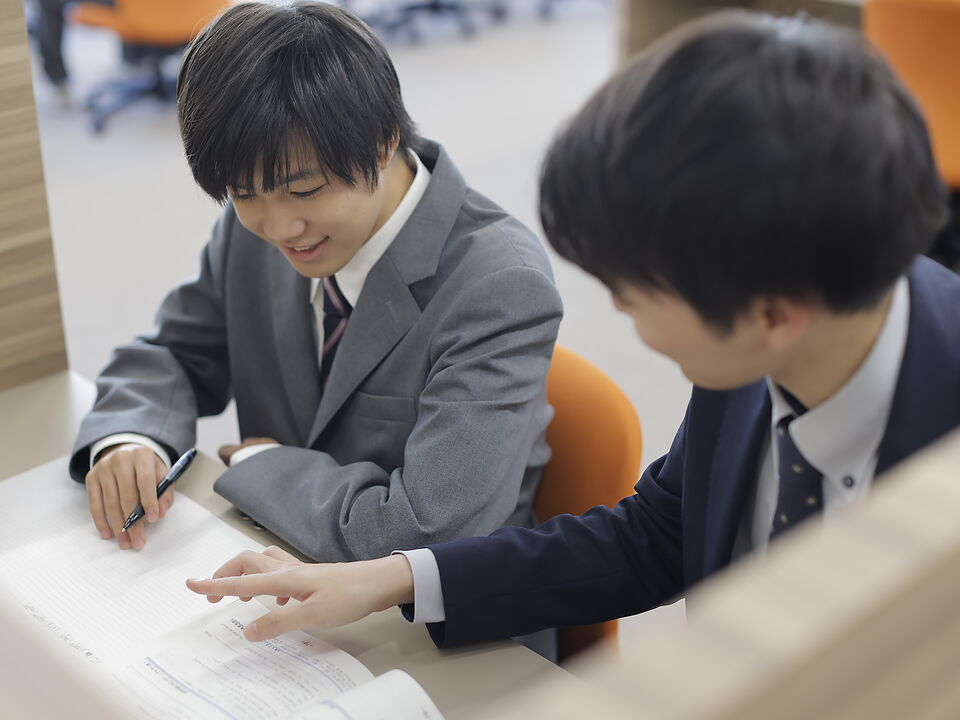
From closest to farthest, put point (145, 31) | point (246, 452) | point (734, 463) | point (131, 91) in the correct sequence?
point (734, 463)
point (246, 452)
point (145, 31)
point (131, 91)

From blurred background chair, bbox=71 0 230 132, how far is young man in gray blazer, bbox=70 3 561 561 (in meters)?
3.54

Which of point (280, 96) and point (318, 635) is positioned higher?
point (280, 96)

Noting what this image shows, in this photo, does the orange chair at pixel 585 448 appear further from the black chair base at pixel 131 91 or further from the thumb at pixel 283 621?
the black chair base at pixel 131 91

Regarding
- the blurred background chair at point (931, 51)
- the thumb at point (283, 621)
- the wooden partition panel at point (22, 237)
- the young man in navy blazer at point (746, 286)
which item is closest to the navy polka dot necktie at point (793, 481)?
the young man in navy blazer at point (746, 286)

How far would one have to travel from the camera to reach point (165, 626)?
105cm

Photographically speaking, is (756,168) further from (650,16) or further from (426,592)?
(650,16)

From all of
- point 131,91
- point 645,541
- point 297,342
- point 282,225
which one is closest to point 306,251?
point 282,225

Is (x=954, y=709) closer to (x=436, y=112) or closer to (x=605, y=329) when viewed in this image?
(x=605, y=329)

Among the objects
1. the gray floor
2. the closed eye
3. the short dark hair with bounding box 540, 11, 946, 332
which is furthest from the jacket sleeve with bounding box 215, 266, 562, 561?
the gray floor

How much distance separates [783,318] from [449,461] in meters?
0.52

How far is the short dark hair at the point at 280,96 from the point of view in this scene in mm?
1159

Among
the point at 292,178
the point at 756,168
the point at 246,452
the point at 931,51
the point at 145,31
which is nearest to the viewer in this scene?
the point at 756,168

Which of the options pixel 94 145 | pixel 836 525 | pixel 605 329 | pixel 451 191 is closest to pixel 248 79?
pixel 451 191

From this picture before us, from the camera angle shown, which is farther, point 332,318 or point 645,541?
point 332,318
